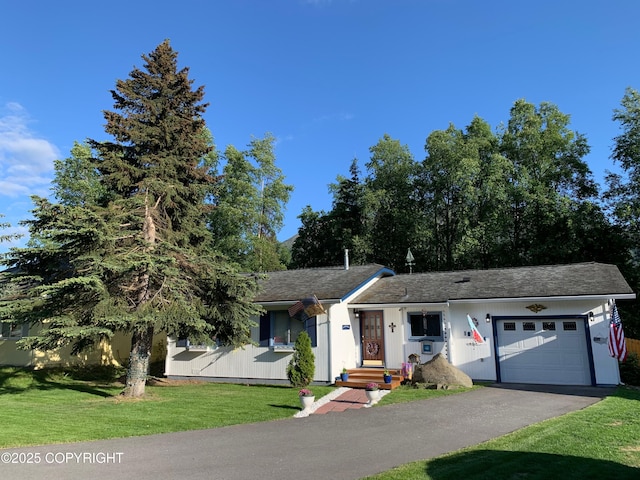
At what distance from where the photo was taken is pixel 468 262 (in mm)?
26984

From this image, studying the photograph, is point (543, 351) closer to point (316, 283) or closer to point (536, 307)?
point (536, 307)

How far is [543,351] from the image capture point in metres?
13.9

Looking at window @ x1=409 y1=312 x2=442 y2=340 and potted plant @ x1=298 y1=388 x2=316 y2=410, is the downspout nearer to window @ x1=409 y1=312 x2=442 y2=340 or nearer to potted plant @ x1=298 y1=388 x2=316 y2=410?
window @ x1=409 y1=312 x2=442 y2=340

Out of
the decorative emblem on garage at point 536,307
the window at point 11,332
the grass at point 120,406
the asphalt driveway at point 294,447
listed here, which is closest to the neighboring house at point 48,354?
the window at point 11,332

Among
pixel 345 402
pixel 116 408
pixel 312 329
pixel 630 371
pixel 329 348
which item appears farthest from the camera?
pixel 312 329

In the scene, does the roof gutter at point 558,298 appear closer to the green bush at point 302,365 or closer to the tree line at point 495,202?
the green bush at point 302,365

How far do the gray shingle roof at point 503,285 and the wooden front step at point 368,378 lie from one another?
96.1 inches

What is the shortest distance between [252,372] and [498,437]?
9777mm

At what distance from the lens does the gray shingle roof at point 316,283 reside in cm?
1509

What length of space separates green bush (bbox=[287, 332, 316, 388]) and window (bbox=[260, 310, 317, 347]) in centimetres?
77

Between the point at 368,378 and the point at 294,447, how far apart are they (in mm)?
7261

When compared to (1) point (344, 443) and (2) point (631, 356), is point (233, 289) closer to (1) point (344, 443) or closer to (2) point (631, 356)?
(1) point (344, 443)

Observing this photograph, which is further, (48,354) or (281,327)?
(48,354)

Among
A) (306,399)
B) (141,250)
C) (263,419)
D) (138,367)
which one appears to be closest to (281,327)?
(138,367)
